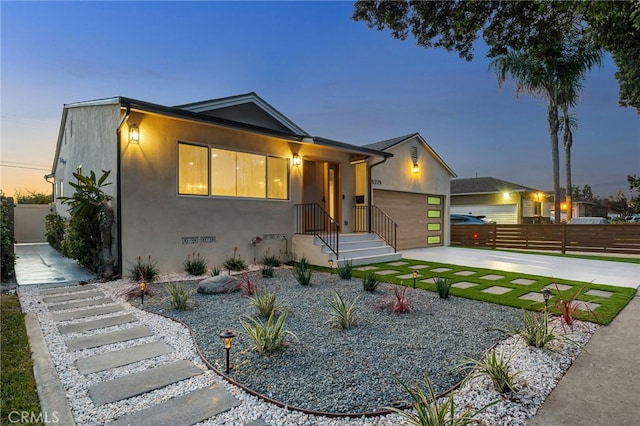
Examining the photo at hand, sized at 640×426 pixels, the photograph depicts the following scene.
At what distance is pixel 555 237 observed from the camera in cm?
1238

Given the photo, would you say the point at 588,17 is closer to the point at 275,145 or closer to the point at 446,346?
the point at 446,346

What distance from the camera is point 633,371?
9.25 feet

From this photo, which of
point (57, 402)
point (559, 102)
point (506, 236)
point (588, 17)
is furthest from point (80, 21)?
point (559, 102)

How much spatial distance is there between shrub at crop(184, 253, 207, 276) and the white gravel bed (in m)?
3.33

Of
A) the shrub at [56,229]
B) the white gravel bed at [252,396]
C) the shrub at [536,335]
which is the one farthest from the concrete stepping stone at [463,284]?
the shrub at [56,229]

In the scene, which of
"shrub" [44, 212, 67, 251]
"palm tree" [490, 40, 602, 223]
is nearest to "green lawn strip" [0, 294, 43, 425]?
"shrub" [44, 212, 67, 251]

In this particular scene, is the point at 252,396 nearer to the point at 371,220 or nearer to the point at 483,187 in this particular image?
the point at 371,220

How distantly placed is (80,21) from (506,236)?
17.1 m

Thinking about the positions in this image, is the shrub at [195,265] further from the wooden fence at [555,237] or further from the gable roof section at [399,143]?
the wooden fence at [555,237]

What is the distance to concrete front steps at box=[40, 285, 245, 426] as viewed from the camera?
2.15m

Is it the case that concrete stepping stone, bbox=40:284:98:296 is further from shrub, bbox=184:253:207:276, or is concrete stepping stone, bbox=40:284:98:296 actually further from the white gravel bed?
the white gravel bed

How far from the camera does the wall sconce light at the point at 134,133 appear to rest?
21.4ft

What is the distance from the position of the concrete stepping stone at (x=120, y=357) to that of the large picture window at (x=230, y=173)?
4745mm

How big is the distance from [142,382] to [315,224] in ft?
25.5
